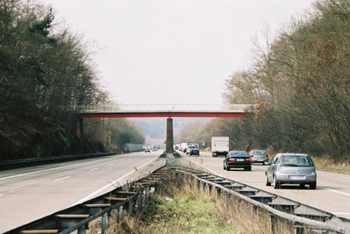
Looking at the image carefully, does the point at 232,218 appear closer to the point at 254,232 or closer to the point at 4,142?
the point at 254,232

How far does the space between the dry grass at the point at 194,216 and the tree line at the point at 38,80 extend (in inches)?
1047

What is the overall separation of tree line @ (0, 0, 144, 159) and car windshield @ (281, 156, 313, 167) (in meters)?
24.9

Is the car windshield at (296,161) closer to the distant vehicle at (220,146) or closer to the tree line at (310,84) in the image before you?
the tree line at (310,84)

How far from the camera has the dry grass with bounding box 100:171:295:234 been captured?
7.73 m

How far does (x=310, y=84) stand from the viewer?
3688 cm

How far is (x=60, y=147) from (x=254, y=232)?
5079 centimetres

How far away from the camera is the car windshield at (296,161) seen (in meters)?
18.6

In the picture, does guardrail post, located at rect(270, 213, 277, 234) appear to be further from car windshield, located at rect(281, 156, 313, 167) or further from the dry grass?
car windshield, located at rect(281, 156, 313, 167)

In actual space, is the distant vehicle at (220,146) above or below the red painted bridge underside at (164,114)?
below

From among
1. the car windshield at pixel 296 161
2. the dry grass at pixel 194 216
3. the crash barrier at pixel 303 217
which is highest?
the car windshield at pixel 296 161

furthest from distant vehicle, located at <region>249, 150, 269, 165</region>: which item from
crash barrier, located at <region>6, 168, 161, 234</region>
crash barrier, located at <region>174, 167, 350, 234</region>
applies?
crash barrier, located at <region>6, 168, 161, 234</region>

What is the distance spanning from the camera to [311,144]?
42531 mm

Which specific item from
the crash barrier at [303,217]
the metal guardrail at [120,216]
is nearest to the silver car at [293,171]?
the crash barrier at [303,217]

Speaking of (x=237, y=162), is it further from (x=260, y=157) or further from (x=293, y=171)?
(x=293, y=171)
